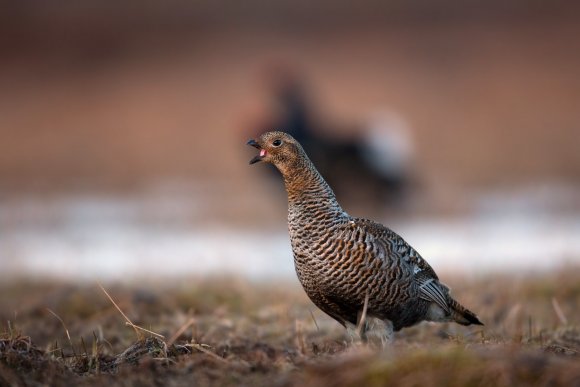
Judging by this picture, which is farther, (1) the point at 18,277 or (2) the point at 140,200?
(2) the point at 140,200

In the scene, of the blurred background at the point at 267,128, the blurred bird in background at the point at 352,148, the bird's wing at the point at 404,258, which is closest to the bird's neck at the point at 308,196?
the bird's wing at the point at 404,258

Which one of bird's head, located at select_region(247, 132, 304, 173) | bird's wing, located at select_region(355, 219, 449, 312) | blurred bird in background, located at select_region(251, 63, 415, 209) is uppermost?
blurred bird in background, located at select_region(251, 63, 415, 209)

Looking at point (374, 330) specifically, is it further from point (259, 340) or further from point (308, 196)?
point (308, 196)

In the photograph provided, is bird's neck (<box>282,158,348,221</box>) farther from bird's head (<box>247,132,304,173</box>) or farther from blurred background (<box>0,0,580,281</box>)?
blurred background (<box>0,0,580,281</box>)

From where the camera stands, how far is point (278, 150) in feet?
18.9

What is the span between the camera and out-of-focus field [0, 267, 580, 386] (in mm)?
4137

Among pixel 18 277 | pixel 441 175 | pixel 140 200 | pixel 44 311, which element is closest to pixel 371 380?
pixel 44 311

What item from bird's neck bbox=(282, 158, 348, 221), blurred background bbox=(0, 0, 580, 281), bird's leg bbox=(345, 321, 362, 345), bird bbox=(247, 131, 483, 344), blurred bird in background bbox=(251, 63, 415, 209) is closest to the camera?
bird bbox=(247, 131, 483, 344)

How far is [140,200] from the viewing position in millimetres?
14703

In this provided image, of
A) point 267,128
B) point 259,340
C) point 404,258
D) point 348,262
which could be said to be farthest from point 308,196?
point 267,128

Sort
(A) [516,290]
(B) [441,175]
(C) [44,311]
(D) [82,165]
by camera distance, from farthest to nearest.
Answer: (D) [82,165]
(B) [441,175]
(A) [516,290]
(C) [44,311]

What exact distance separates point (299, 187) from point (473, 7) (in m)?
21.0

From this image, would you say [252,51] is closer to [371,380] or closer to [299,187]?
[299,187]

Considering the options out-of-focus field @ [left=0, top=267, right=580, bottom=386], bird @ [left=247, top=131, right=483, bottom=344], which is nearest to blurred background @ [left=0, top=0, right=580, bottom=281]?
out-of-focus field @ [left=0, top=267, right=580, bottom=386]
